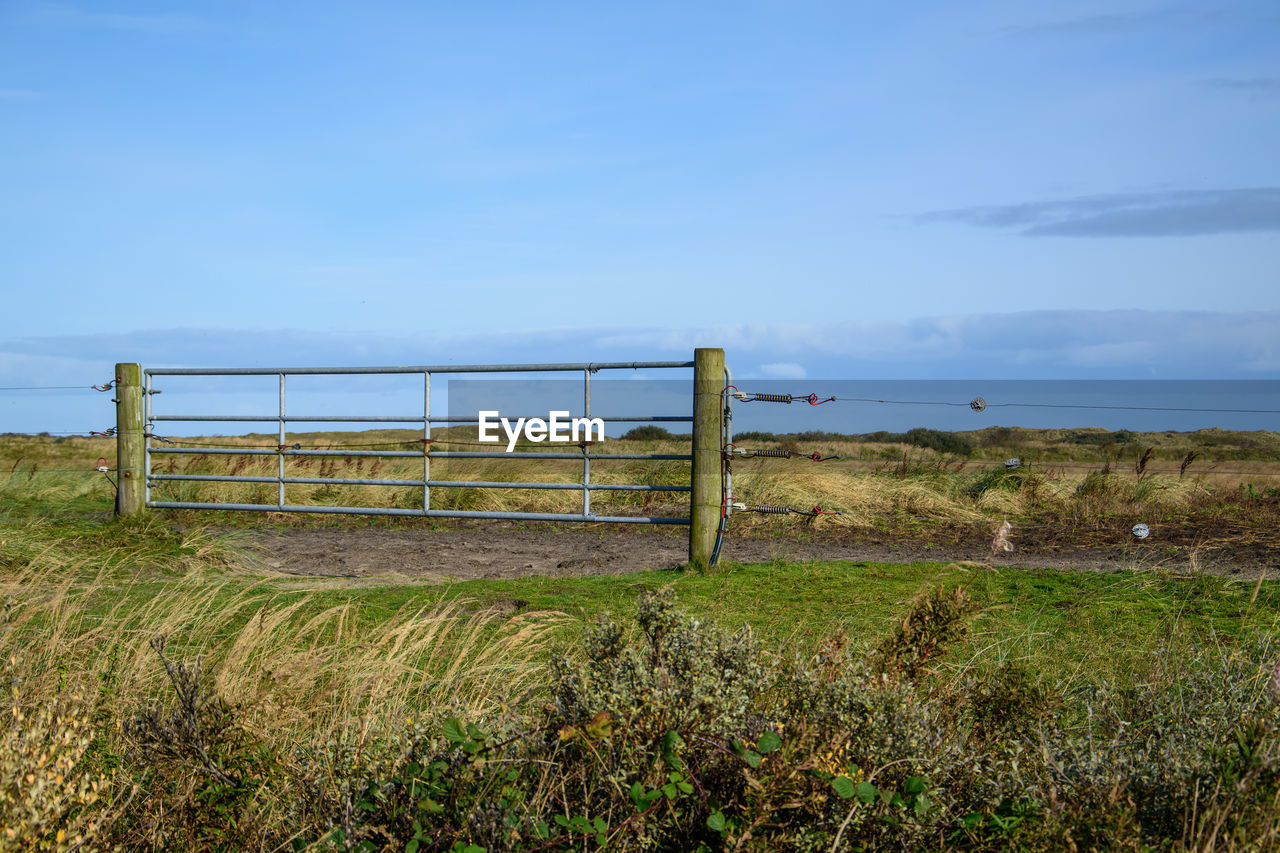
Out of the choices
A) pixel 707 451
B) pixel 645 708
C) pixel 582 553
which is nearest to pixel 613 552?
pixel 582 553

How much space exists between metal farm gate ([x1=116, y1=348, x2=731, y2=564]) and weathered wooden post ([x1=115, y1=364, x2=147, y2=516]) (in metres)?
0.01

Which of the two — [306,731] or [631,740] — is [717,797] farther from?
[306,731]

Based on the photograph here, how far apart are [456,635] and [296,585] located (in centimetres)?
207

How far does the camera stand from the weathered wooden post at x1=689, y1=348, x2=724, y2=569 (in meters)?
6.59

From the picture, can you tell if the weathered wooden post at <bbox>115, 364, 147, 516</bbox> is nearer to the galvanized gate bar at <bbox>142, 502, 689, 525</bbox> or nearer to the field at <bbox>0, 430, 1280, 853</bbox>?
the galvanized gate bar at <bbox>142, 502, 689, 525</bbox>

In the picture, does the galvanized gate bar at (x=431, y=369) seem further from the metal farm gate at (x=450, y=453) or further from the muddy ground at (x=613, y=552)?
the muddy ground at (x=613, y=552)

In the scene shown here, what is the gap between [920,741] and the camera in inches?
92.0

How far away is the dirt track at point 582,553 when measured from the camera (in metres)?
6.68

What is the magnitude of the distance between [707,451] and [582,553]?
5.13 ft

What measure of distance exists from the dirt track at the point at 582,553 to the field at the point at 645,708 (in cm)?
17

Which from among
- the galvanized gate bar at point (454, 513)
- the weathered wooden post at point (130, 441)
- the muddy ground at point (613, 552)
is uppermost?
the weathered wooden post at point (130, 441)

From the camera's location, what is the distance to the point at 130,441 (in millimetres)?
9805

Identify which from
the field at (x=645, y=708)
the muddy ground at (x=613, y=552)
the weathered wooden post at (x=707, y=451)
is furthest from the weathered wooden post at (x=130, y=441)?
the weathered wooden post at (x=707, y=451)

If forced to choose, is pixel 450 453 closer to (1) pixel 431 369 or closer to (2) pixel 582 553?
(1) pixel 431 369
